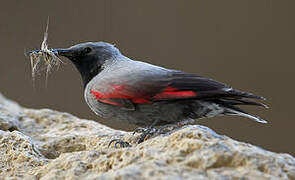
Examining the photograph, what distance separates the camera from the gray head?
3.55 metres

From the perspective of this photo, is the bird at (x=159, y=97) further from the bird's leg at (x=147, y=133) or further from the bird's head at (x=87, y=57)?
the bird's head at (x=87, y=57)

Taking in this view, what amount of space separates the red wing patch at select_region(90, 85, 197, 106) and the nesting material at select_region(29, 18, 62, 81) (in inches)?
25.1

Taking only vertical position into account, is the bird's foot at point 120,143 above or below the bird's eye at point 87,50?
below

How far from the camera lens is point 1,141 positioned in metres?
2.77

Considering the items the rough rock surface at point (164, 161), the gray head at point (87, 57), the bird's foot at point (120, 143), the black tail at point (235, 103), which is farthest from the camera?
the gray head at point (87, 57)

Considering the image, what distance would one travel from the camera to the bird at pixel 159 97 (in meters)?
2.87

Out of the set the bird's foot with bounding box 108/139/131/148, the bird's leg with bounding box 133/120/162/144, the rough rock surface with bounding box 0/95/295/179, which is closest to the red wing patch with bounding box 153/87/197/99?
the bird's leg with bounding box 133/120/162/144

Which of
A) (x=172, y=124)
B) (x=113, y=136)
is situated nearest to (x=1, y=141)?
(x=113, y=136)

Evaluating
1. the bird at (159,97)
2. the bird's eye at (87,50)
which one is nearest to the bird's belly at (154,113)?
the bird at (159,97)

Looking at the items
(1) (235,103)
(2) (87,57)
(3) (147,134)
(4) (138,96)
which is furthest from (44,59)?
(1) (235,103)

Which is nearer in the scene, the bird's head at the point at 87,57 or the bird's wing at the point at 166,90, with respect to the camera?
the bird's wing at the point at 166,90

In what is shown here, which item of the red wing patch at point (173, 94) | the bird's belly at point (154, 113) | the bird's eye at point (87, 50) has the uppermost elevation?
the bird's eye at point (87, 50)

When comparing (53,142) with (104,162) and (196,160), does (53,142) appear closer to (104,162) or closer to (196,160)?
(104,162)

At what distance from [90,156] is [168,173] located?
572 millimetres
